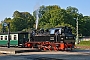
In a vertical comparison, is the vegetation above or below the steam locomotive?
above

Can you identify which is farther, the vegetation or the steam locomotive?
the vegetation

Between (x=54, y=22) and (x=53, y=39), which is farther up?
(x=54, y=22)

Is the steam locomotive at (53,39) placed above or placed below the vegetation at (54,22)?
below

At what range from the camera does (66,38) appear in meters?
31.2

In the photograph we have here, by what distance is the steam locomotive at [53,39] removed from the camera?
31.2m

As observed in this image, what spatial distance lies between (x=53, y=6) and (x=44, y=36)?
294ft

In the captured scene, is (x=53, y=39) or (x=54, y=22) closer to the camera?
(x=53, y=39)

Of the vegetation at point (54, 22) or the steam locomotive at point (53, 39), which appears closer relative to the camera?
the steam locomotive at point (53, 39)

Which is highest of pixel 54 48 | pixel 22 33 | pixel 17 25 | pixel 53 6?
pixel 53 6

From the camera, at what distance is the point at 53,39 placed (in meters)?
32.6

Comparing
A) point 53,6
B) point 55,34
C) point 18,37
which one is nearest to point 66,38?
point 55,34

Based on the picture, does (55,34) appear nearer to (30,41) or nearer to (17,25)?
(30,41)

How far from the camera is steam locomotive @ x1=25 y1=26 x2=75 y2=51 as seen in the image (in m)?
31.2

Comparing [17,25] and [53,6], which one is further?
[53,6]
